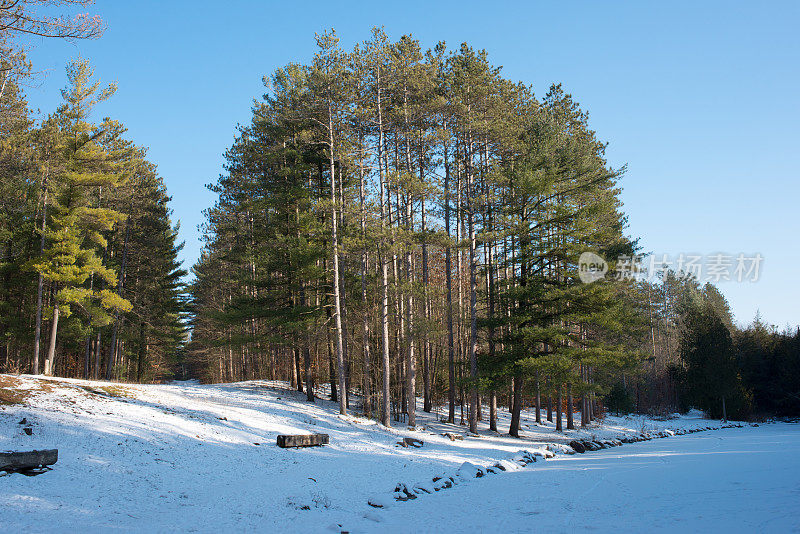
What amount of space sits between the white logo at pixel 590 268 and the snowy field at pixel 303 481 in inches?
313

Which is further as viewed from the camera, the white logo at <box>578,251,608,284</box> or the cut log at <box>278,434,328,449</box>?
the white logo at <box>578,251,608,284</box>

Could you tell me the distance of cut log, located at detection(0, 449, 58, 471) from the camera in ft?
27.7

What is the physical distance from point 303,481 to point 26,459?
5254 millimetres

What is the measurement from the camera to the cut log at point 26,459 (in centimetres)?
845

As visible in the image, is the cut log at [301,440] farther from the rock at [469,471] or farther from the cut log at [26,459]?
the cut log at [26,459]

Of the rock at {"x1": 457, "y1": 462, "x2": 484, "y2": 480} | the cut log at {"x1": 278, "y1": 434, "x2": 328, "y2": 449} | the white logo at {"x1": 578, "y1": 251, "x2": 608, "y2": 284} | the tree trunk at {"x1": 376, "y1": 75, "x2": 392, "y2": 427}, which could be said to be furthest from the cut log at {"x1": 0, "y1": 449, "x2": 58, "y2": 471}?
the white logo at {"x1": 578, "y1": 251, "x2": 608, "y2": 284}

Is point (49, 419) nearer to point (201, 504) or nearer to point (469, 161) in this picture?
point (201, 504)

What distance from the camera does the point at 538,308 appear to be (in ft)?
76.0

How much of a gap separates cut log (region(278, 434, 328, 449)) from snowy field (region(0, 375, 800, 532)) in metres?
0.42

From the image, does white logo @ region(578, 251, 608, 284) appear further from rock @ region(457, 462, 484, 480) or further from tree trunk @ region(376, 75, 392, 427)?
rock @ region(457, 462, 484, 480)

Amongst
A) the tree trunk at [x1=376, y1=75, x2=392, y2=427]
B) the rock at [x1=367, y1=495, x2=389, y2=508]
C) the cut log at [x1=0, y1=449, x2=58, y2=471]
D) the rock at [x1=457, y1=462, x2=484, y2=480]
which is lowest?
the rock at [x1=457, y1=462, x2=484, y2=480]

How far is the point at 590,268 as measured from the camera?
23172mm

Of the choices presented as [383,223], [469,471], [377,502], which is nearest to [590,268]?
[383,223]

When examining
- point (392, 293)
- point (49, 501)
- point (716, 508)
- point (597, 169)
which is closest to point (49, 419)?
point (49, 501)
